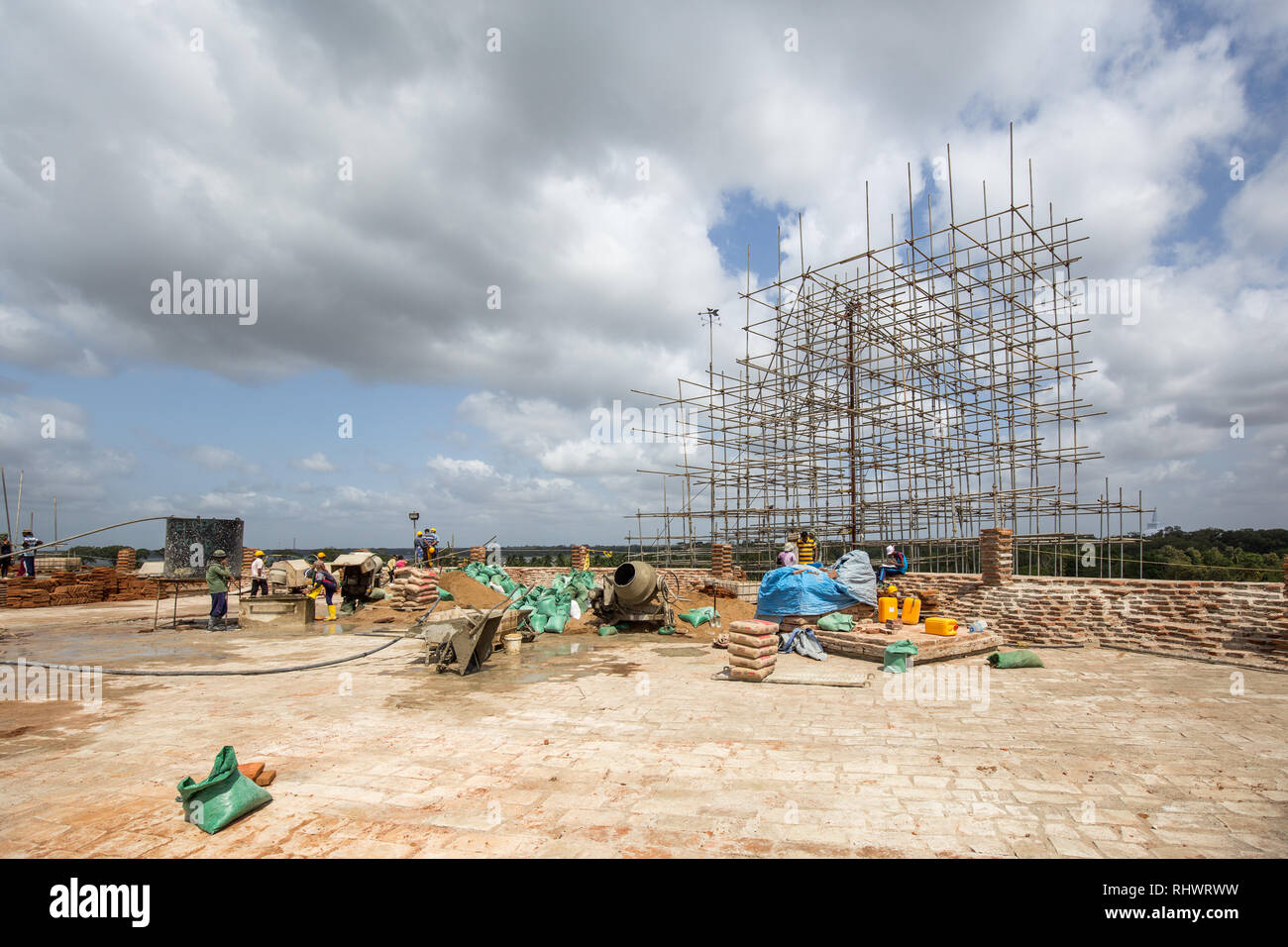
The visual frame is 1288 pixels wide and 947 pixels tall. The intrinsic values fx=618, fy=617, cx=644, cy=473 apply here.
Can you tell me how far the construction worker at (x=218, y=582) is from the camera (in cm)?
1347

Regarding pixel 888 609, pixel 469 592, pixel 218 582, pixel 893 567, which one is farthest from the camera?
pixel 469 592

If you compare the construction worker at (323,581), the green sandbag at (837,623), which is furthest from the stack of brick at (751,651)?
the construction worker at (323,581)

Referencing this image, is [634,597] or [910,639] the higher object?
[634,597]

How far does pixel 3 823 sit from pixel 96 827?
2.23ft

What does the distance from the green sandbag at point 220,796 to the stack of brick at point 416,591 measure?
11.2 meters

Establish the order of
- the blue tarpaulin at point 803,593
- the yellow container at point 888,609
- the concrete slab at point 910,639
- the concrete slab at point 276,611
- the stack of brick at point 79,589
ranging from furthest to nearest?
the stack of brick at point 79,589
the concrete slab at point 276,611
the blue tarpaulin at point 803,593
the yellow container at point 888,609
the concrete slab at point 910,639

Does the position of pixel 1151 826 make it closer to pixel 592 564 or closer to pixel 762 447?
pixel 762 447

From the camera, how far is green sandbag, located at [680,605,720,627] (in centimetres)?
1391

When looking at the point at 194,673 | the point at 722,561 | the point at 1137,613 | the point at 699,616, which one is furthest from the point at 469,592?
the point at 1137,613

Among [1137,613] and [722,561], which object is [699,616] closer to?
[722,561]

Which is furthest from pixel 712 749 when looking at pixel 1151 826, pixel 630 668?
pixel 630 668

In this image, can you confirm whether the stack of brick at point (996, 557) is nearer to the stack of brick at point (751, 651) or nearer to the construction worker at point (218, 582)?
the stack of brick at point (751, 651)

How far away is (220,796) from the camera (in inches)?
165

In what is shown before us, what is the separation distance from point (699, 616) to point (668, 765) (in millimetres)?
8779
